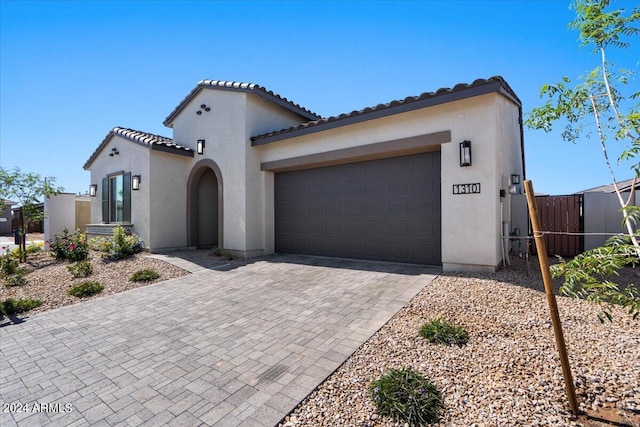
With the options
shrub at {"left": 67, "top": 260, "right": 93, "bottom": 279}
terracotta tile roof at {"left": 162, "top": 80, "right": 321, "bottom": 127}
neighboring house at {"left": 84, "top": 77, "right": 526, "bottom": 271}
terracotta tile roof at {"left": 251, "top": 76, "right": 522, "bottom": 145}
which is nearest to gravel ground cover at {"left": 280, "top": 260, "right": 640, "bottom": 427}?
neighboring house at {"left": 84, "top": 77, "right": 526, "bottom": 271}

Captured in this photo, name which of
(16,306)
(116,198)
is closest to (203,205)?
(116,198)

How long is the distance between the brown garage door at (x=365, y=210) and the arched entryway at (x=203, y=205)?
11.0ft

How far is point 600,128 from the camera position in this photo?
10.4 ft

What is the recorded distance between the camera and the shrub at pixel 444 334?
3.67 m

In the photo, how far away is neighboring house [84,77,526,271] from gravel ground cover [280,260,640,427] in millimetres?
A: 2505

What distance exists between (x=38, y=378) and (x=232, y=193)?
24.6 ft

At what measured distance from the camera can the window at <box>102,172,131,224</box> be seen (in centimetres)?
1198

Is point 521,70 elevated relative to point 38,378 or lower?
elevated

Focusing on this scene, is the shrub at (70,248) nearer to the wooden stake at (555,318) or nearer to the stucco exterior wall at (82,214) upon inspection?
the stucco exterior wall at (82,214)

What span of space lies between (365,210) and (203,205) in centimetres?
741

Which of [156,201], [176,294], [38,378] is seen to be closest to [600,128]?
[38,378]

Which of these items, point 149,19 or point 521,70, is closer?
point 521,70

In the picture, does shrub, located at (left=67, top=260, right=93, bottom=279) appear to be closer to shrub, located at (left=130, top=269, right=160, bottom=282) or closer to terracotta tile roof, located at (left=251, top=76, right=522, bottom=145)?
shrub, located at (left=130, top=269, right=160, bottom=282)

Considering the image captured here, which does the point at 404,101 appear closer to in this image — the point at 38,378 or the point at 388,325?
the point at 388,325
